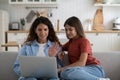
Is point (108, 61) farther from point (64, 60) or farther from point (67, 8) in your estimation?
point (67, 8)

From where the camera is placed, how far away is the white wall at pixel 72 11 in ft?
18.5

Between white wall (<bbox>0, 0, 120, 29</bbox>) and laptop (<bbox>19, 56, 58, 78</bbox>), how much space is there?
3.83 metres

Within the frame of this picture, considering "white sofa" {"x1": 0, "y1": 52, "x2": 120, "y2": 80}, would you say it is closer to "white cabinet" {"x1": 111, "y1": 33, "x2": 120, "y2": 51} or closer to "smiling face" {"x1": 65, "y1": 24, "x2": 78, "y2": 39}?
"smiling face" {"x1": 65, "y1": 24, "x2": 78, "y2": 39}

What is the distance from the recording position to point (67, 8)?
5684 millimetres

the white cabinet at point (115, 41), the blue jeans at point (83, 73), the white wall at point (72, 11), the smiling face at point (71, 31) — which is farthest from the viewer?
the white wall at point (72, 11)

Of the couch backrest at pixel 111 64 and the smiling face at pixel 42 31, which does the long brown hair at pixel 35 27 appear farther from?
the couch backrest at pixel 111 64

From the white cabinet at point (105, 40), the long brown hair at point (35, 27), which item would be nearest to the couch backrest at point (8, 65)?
the long brown hair at point (35, 27)

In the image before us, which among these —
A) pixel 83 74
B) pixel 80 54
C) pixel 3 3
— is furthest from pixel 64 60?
pixel 3 3

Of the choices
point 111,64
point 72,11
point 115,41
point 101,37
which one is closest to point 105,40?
point 101,37

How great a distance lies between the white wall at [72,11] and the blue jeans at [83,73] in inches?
145

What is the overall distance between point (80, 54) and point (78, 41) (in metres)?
0.13

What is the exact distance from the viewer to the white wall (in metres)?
5.65

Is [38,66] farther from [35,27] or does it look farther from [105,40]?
[105,40]

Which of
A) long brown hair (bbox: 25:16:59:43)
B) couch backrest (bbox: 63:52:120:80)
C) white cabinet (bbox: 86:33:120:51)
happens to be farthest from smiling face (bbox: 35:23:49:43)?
white cabinet (bbox: 86:33:120:51)
